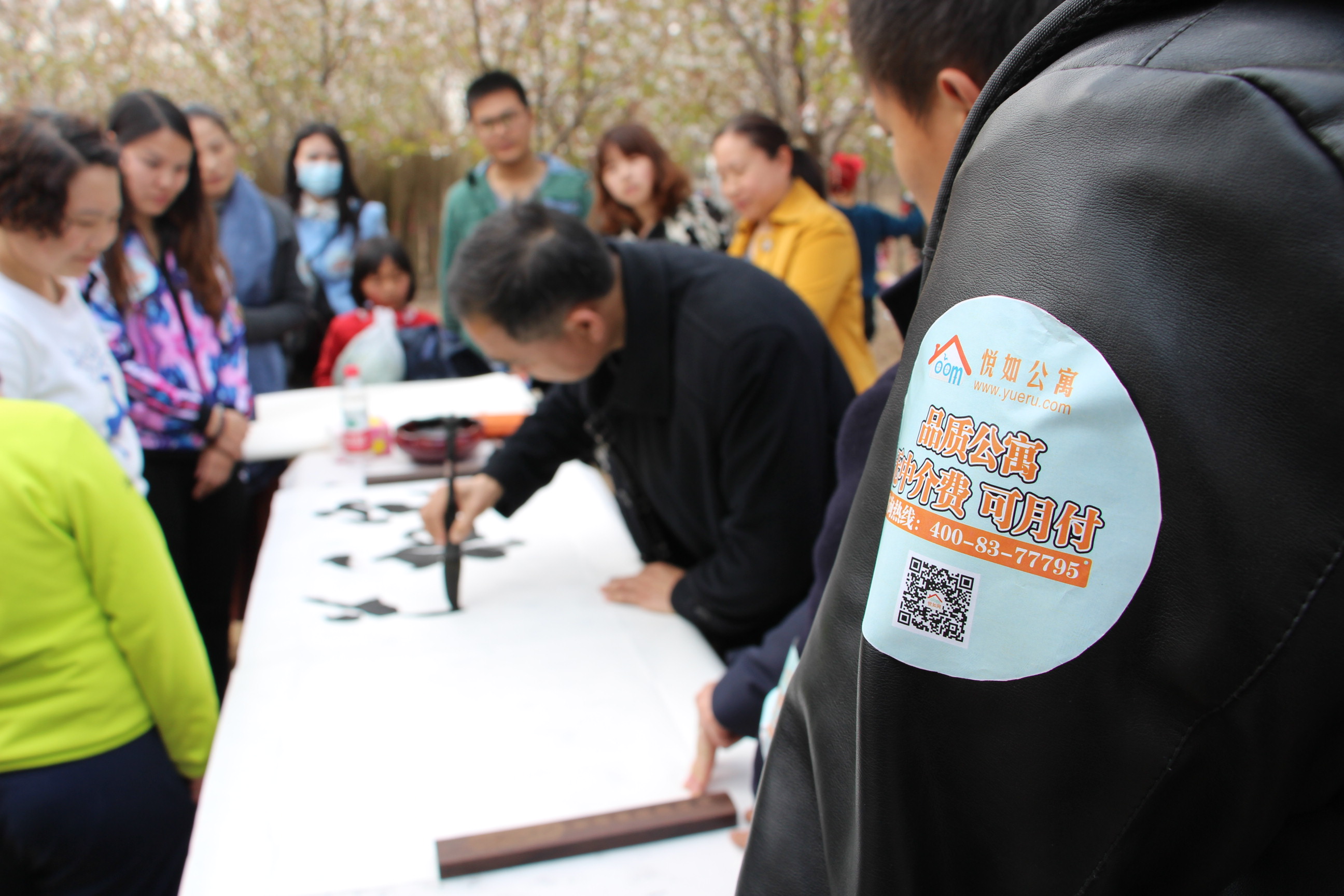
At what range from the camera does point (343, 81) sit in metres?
10.5

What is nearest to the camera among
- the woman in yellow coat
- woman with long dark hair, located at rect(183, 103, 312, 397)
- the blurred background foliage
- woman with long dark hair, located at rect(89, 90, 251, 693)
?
woman with long dark hair, located at rect(89, 90, 251, 693)

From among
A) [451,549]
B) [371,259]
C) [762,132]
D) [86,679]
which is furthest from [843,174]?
[86,679]

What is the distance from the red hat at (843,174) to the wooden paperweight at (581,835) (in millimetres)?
5002

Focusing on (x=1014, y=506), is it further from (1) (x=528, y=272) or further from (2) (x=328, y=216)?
(2) (x=328, y=216)

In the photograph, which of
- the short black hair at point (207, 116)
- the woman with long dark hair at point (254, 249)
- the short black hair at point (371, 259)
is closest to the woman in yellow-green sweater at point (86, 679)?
the woman with long dark hair at point (254, 249)

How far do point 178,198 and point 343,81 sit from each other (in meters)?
8.92

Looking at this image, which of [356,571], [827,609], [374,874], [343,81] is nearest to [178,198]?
[356,571]

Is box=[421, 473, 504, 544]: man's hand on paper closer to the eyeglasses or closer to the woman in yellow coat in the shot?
the woman in yellow coat

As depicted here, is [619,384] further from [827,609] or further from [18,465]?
[827,609]

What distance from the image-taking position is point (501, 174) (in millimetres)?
4023

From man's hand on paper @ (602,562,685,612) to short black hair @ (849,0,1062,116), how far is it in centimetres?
116

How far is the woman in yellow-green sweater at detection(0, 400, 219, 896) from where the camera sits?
52.4 inches

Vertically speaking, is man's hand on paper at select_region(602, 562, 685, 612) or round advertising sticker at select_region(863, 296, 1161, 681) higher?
round advertising sticker at select_region(863, 296, 1161, 681)

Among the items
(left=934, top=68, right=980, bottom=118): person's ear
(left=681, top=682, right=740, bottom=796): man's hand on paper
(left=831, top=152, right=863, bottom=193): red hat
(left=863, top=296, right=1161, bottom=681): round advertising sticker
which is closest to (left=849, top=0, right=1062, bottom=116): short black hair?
(left=934, top=68, right=980, bottom=118): person's ear
